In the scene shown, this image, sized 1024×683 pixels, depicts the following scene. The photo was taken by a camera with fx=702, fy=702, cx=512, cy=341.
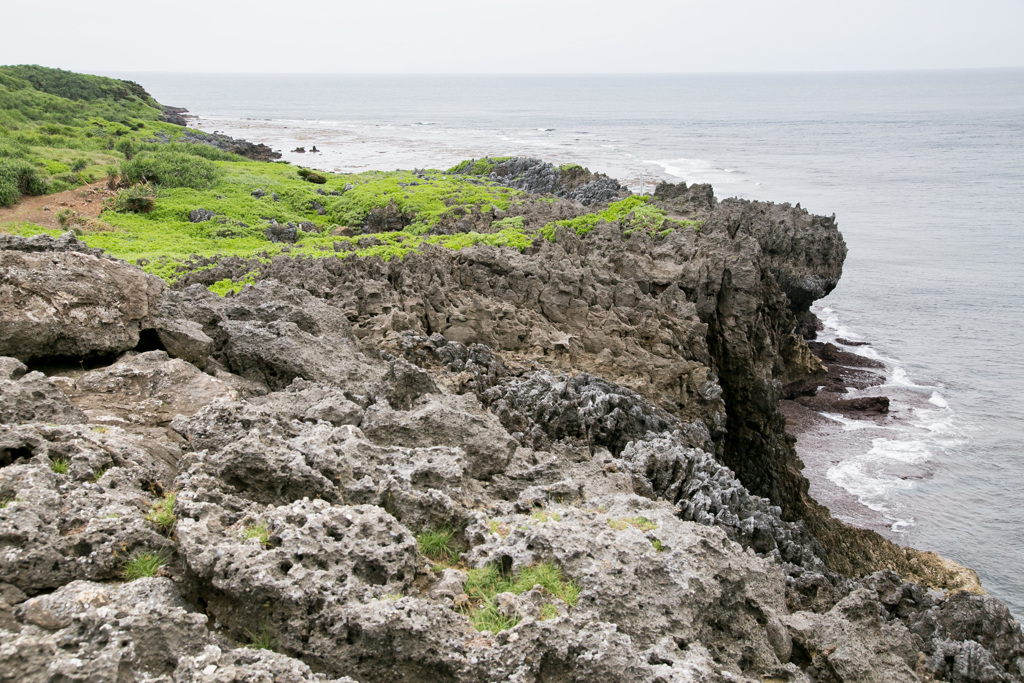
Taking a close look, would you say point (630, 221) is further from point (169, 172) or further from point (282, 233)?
point (169, 172)

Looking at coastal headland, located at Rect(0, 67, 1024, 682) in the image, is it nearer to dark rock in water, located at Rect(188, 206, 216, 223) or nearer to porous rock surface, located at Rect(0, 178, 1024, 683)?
porous rock surface, located at Rect(0, 178, 1024, 683)

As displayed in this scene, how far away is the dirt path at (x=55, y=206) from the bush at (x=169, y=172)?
1637 mm

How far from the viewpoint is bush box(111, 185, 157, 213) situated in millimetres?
28641

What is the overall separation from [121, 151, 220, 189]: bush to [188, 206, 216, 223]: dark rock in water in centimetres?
552

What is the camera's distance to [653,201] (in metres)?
33.0

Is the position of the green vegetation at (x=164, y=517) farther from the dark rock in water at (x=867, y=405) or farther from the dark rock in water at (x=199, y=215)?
the dark rock in water at (x=867, y=405)

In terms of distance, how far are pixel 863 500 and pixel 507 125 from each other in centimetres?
13300

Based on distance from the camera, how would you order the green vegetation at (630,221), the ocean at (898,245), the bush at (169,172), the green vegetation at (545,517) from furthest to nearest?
the bush at (169,172) < the green vegetation at (630,221) < the ocean at (898,245) < the green vegetation at (545,517)

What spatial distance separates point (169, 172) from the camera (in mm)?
34062

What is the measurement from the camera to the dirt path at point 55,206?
26078 millimetres

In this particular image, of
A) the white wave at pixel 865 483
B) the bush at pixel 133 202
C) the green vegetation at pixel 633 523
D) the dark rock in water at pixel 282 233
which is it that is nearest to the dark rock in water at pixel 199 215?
the bush at pixel 133 202

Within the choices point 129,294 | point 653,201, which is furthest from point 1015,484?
point 129,294

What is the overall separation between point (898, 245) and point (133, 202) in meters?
56.5

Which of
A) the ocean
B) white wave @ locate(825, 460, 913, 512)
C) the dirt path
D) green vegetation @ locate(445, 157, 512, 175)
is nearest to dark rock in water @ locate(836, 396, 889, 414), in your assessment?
the ocean
